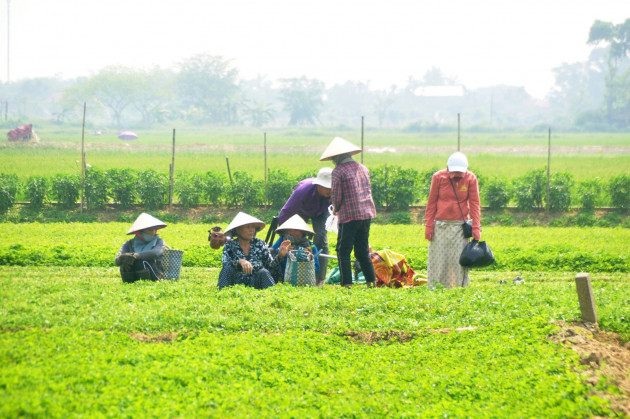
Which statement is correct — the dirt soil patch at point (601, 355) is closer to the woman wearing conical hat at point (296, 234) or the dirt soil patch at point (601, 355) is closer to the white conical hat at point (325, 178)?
the woman wearing conical hat at point (296, 234)

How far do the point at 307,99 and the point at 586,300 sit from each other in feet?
277

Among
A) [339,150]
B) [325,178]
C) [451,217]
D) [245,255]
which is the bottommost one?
[245,255]

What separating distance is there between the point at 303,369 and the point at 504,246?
8681 millimetres

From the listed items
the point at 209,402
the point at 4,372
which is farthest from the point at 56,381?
the point at 209,402

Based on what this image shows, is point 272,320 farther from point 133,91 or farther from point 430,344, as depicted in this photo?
point 133,91

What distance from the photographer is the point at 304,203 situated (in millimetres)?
9617

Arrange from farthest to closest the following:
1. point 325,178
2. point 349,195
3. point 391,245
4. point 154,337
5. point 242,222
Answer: point 391,245 < point 325,178 < point 349,195 < point 242,222 < point 154,337

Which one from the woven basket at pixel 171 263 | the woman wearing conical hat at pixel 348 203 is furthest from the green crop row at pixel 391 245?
the woman wearing conical hat at pixel 348 203

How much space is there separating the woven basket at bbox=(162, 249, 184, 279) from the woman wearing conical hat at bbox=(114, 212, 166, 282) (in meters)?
0.11

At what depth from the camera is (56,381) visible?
4.92 metres

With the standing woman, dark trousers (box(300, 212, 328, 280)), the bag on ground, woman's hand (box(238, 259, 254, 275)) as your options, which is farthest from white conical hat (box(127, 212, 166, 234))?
the standing woman

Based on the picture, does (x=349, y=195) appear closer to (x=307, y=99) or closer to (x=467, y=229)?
(x=467, y=229)

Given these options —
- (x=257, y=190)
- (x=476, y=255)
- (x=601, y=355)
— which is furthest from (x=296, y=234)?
(x=257, y=190)

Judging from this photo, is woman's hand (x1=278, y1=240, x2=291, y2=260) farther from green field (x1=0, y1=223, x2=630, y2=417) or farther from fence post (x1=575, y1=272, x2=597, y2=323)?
fence post (x1=575, y1=272, x2=597, y2=323)
